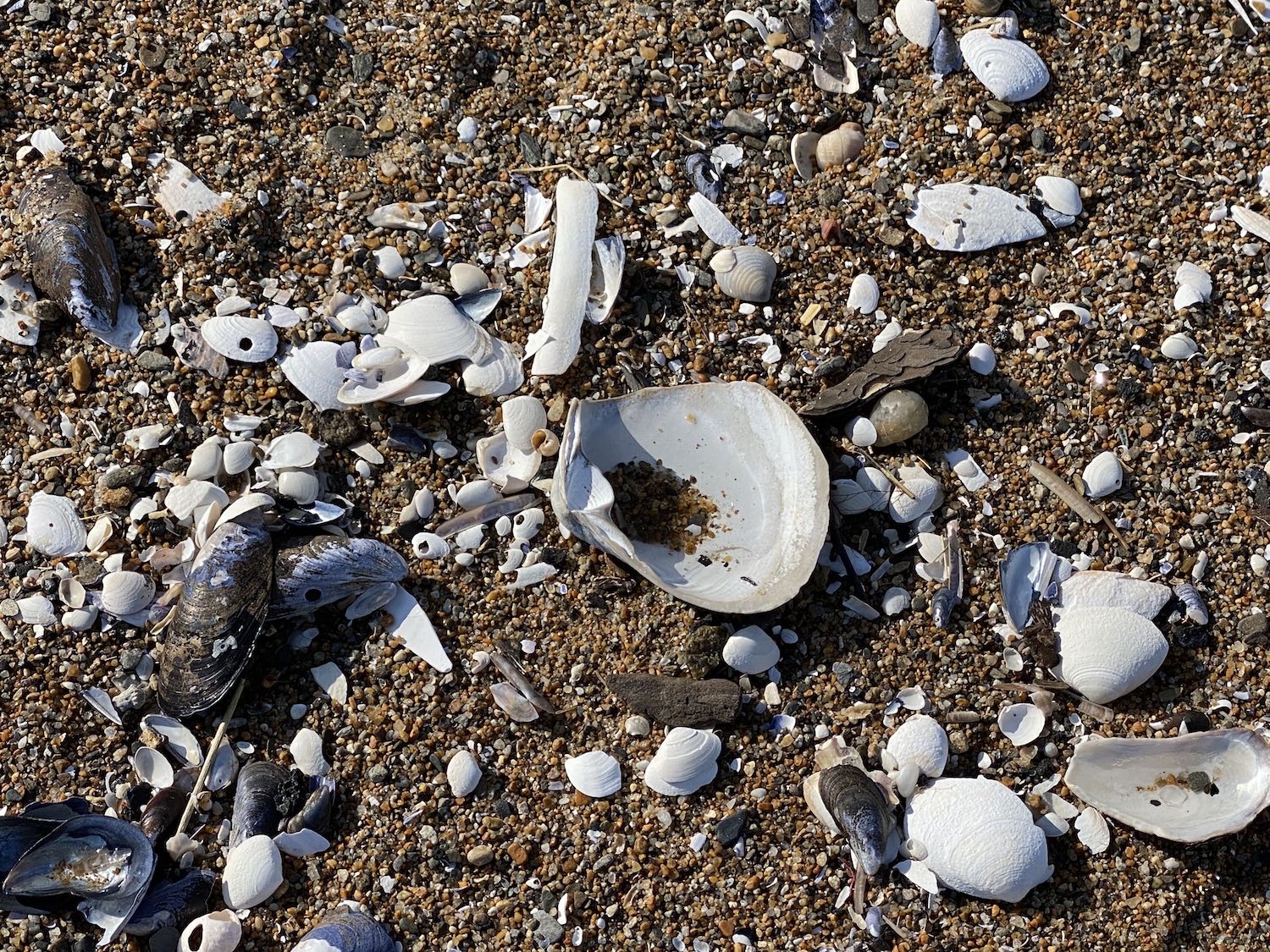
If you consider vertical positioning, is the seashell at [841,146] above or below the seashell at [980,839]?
above

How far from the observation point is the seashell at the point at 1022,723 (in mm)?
2975

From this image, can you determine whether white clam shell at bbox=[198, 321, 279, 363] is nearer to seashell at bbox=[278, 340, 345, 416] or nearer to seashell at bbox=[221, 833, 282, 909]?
seashell at bbox=[278, 340, 345, 416]

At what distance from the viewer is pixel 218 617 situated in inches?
113

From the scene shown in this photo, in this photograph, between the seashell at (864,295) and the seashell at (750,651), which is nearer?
the seashell at (750,651)

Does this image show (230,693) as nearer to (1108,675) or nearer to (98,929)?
(98,929)

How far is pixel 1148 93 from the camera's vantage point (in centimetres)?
325

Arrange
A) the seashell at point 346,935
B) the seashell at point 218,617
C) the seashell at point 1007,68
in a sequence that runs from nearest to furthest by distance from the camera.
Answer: the seashell at point 346,935
the seashell at point 218,617
the seashell at point 1007,68

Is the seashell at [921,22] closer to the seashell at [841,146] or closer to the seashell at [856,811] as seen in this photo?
the seashell at [841,146]

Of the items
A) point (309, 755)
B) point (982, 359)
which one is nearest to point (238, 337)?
point (309, 755)

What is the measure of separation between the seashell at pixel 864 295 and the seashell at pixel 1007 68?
0.76 meters

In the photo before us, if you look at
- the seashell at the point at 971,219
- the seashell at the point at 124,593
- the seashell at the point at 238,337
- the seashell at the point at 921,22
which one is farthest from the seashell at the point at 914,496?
the seashell at the point at 124,593

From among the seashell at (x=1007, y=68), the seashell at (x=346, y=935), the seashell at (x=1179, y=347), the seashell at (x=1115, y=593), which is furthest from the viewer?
the seashell at (x=1007, y=68)

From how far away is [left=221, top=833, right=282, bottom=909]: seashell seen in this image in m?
2.85

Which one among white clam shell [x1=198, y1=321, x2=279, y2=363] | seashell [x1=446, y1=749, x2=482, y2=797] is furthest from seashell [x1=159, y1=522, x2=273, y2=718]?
seashell [x1=446, y1=749, x2=482, y2=797]
